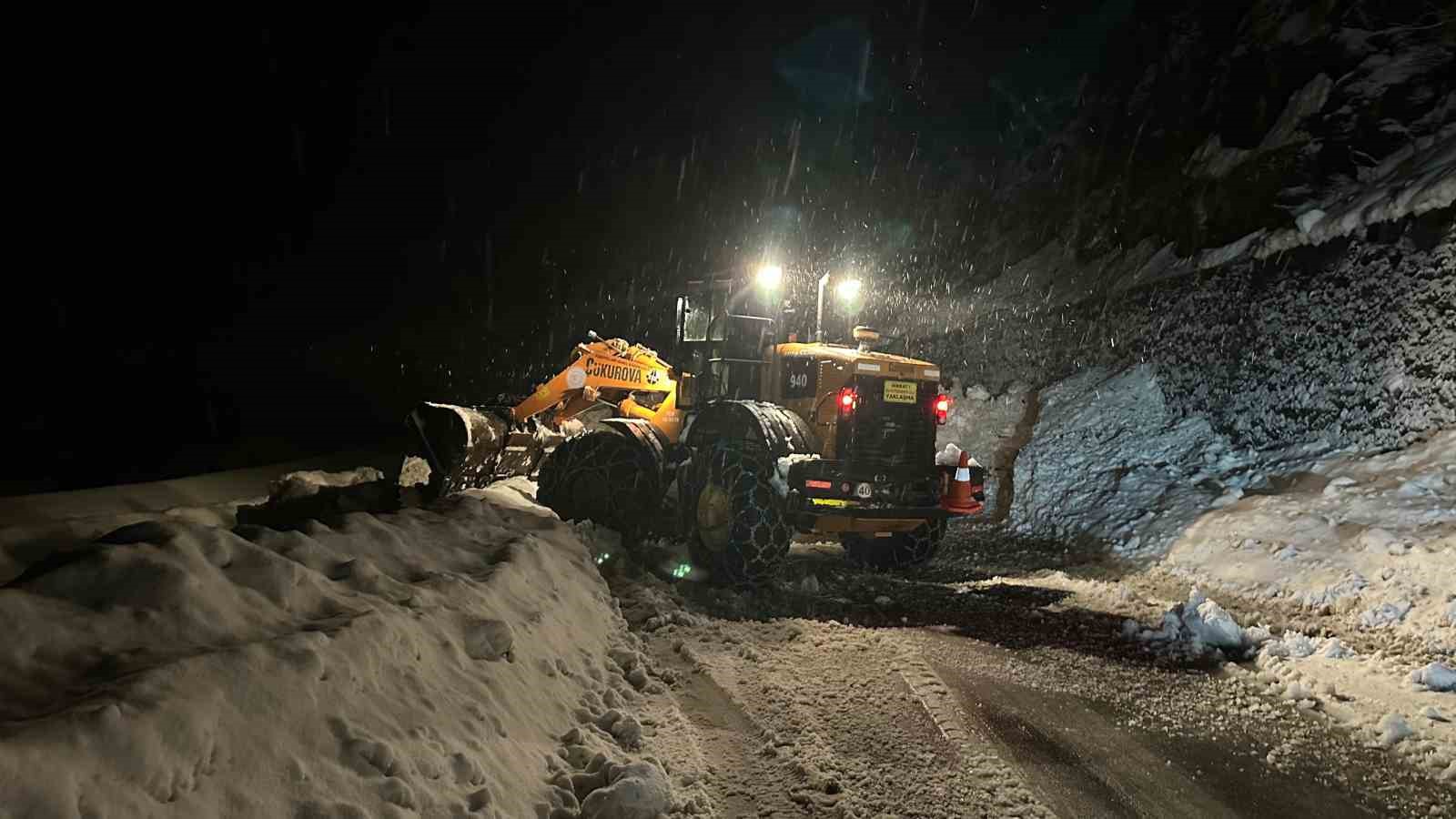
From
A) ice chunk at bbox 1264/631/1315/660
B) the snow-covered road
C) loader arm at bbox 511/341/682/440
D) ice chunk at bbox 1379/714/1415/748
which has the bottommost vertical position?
the snow-covered road

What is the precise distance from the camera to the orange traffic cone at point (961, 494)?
352 inches

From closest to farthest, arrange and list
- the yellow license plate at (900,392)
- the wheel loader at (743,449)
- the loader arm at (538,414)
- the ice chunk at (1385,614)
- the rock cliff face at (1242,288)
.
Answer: the ice chunk at (1385,614)
the wheel loader at (743,449)
the yellow license plate at (900,392)
the loader arm at (538,414)
the rock cliff face at (1242,288)

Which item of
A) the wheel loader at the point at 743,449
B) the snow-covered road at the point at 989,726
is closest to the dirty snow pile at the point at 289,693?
the snow-covered road at the point at 989,726

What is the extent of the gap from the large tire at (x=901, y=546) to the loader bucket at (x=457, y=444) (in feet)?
15.5

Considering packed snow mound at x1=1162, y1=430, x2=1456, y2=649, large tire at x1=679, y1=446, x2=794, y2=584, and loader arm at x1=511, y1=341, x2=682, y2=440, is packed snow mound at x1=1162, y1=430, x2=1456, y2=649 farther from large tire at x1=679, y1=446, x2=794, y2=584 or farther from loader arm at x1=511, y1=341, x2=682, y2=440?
loader arm at x1=511, y1=341, x2=682, y2=440

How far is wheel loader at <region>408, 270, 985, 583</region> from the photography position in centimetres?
807

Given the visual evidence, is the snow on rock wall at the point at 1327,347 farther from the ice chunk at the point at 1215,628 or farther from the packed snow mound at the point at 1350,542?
the ice chunk at the point at 1215,628

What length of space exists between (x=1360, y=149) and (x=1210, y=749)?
1490cm

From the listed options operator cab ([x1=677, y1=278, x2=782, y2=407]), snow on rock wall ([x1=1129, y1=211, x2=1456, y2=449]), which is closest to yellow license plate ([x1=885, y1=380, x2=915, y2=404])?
operator cab ([x1=677, y1=278, x2=782, y2=407])

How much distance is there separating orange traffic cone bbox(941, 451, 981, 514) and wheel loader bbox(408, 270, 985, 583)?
107 mm

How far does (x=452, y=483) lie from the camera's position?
1038 centimetres

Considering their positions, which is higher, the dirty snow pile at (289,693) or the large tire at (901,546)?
the dirty snow pile at (289,693)

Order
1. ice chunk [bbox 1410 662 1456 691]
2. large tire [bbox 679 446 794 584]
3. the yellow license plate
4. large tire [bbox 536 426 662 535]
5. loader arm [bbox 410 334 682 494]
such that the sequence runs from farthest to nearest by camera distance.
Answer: loader arm [bbox 410 334 682 494] < the yellow license plate < large tire [bbox 536 426 662 535] < large tire [bbox 679 446 794 584] < ice chunk [bbox 1410 662 1456 691]

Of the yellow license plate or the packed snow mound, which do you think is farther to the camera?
the yellow license plate
